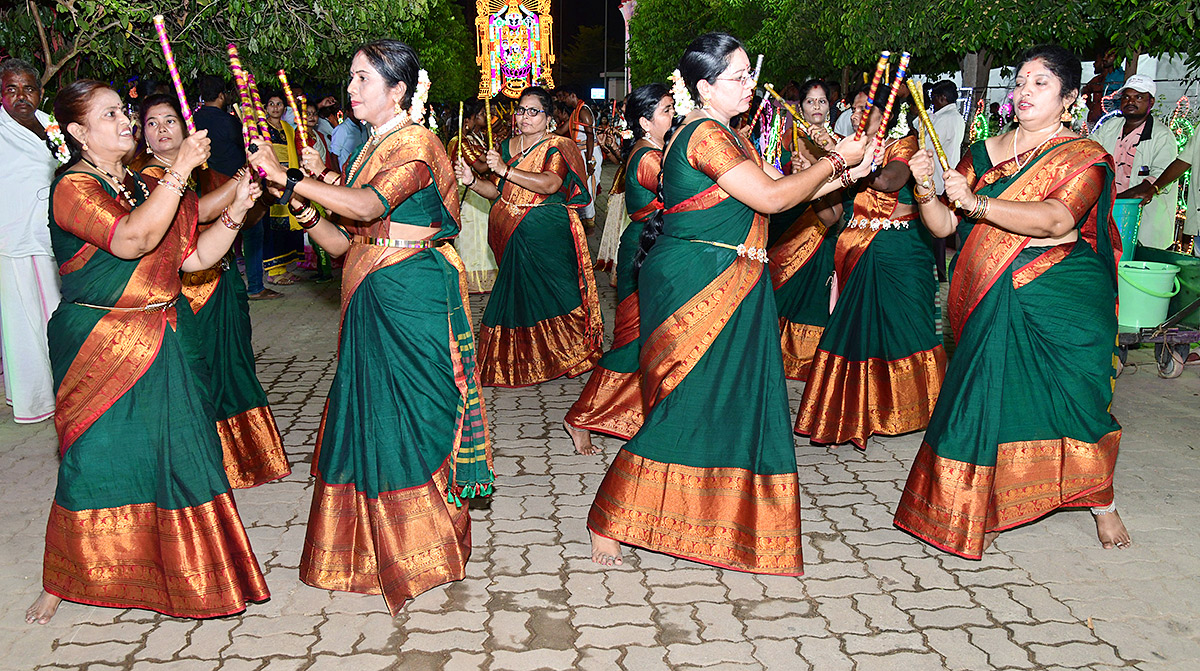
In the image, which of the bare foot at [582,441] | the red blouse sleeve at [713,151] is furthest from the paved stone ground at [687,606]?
the red blouse sleeve at [713,151]

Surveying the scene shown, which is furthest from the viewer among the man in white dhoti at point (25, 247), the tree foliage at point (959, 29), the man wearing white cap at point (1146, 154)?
the tree foliage at point (959, 29)

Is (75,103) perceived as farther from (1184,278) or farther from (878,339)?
(1184,278)

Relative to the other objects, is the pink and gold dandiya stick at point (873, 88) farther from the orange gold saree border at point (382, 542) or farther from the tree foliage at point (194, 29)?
the tree foliage at point (194, 29)

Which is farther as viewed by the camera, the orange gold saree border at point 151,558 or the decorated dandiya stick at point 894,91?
the orange gold saree border at point 151,558

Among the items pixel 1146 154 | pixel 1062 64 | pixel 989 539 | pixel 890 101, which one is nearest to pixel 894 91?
pixel 890 101

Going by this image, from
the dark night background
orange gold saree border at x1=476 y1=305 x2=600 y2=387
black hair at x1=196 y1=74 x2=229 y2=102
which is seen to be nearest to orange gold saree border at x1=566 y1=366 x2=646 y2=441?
orange gold saree border at x1=476 y1=305 x2=600 y2=387

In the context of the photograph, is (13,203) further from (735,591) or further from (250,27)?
(735,591)

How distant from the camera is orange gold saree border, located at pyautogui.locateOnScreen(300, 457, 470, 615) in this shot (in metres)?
3.51

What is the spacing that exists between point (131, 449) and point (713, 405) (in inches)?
78.9

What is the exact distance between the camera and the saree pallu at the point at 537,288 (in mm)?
6621

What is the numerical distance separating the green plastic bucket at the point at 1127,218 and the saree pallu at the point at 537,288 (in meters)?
3.74

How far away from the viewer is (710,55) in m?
3.52

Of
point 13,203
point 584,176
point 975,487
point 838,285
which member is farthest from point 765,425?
point 13,203

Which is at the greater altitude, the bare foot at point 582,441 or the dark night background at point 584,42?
the dark night background at point 584,42
